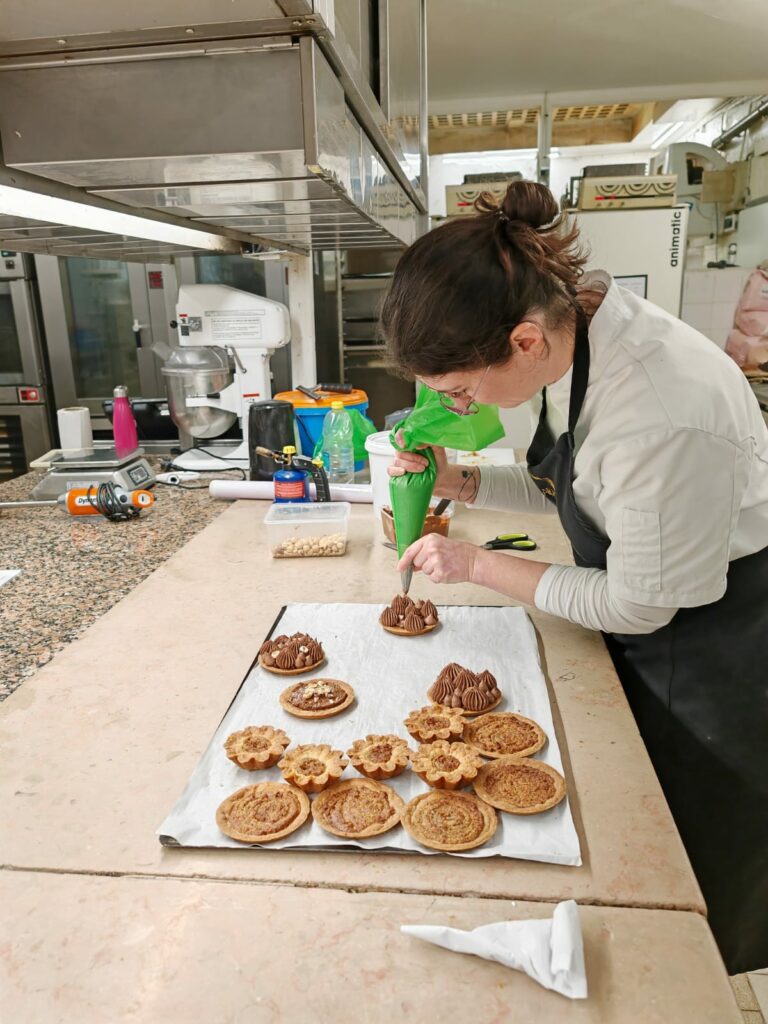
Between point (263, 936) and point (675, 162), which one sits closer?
point (263, 936)

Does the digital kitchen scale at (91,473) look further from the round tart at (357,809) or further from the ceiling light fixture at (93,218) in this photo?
the round tart at (357,809)

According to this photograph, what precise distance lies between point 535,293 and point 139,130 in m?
0.65

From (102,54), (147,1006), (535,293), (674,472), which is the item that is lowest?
(147,1006)

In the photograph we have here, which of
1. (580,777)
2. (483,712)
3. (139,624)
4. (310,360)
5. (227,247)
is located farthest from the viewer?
(310,360)

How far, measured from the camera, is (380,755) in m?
1.04

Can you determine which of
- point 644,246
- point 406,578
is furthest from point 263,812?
point 644,246

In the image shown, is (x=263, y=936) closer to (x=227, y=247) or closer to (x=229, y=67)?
(x=229, y=67)

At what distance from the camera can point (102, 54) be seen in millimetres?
1056

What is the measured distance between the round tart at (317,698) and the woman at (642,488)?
0.30 m

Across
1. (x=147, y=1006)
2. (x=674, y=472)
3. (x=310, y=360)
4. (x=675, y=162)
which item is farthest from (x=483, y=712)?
(x=675, y=162)

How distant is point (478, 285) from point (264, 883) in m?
0.84

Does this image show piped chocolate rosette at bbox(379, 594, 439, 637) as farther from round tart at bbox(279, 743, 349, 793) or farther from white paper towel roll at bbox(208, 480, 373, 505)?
white paper towel roll at bbox(208, 480, 373, 505)

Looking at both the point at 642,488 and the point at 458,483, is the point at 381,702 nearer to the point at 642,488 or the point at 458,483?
the point at 642,488

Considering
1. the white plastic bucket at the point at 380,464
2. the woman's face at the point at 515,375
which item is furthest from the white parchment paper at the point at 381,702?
the white plastic bucket at the point at 380,464
